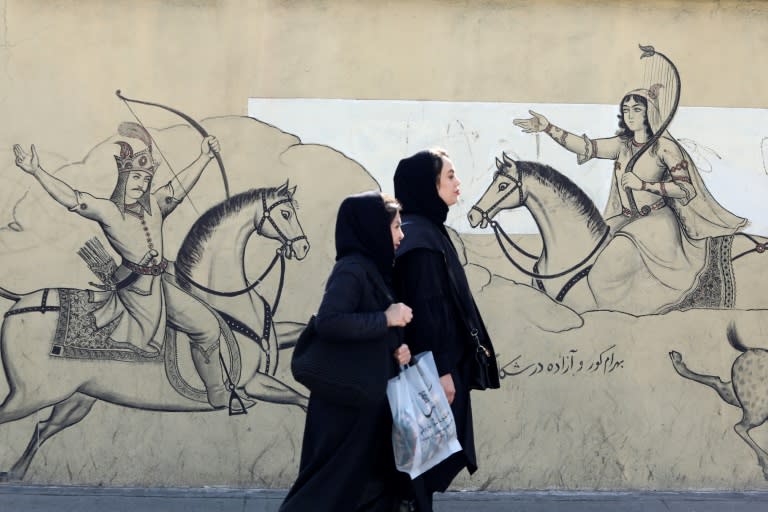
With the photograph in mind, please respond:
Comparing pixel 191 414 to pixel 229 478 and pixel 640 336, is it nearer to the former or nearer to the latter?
pixel 229 478

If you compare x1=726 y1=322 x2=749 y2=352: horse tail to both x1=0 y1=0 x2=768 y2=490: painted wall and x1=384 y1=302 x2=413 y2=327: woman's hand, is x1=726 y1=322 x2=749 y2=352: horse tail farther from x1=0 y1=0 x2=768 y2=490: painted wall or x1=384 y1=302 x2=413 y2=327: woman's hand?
x1=384 y1=302 x2=413 y2=327: woman's hand

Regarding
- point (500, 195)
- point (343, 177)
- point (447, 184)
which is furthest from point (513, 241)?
point (447, 184)

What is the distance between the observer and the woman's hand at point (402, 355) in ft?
11.9

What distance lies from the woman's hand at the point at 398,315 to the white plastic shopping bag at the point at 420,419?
179 mm

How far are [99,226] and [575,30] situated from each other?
3.01m

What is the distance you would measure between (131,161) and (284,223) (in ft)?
3.14

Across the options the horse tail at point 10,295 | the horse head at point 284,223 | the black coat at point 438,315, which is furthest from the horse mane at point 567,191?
the horse tail at point 10,295

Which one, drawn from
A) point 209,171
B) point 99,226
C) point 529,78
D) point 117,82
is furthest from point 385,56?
point 99,226

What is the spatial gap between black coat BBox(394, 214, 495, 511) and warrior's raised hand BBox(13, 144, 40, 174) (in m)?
2.60

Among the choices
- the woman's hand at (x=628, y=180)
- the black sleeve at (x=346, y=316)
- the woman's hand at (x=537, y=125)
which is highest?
the woman's hand at (x=537, y=125)

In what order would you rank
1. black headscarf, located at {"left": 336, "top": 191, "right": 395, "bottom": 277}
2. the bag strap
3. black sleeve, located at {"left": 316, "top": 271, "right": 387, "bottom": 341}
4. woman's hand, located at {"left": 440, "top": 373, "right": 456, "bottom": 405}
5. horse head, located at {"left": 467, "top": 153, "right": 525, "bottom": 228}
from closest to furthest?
black sleeve, located at {"left": 316, "top": 271, "right": 387, "bottom": 341} → black headscarf, located at {"left": 336, "top": 191, "right": 395, "bottom": 277} → woman's hand, located at {"left": 440, "top": 373, "right": 456, "bottom": 405} → the bag strap → horse head, located at {"left": 467, "top": 153, "right": 525, "bottom": 228}

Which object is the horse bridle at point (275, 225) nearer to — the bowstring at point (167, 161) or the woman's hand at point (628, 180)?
the bowstring at point (167, 161)

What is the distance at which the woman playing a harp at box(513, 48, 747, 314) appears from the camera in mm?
5480

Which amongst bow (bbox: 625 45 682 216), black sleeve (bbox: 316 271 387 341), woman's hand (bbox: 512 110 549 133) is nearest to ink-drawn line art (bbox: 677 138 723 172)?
bow (bbox: 625 45 682 216)
